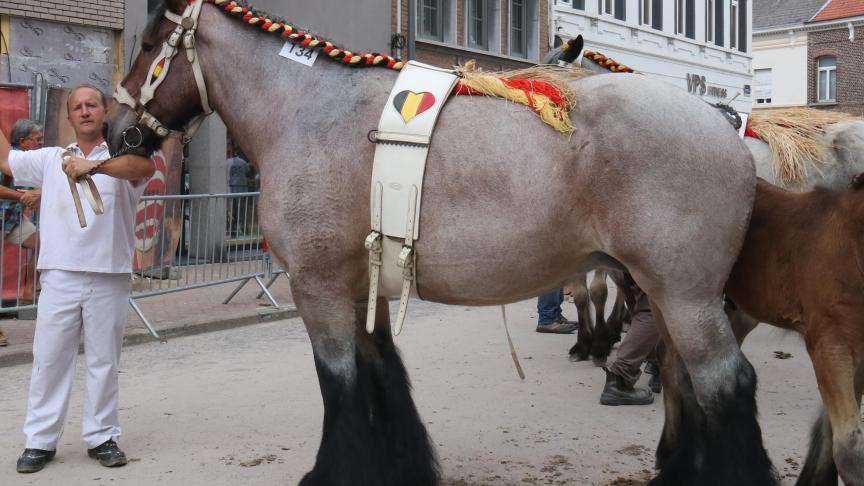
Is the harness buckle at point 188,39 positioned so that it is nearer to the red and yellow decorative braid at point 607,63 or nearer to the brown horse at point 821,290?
the red and yellow decorative braid at point 607,63

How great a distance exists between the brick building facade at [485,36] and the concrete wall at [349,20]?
34 centimetres

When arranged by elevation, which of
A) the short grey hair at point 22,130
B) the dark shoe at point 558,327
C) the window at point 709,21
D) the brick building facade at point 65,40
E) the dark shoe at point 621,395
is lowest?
the dark shoe at point 621,395

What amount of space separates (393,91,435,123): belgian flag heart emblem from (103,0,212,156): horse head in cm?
101

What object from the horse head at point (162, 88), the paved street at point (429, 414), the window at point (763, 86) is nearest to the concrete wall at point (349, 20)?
the paved street at point (429, 414)

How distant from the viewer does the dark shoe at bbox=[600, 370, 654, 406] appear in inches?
249

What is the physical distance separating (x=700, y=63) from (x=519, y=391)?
26.9 m

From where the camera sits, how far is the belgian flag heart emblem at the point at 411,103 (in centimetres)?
373

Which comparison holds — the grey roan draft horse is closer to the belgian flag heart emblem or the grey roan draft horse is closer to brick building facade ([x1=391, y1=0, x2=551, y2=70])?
the belgian flag heart emblem

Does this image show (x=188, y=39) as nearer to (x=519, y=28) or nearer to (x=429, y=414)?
(x=429, y=414)

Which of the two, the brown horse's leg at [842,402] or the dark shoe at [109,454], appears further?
the dark shoe at [109,454]

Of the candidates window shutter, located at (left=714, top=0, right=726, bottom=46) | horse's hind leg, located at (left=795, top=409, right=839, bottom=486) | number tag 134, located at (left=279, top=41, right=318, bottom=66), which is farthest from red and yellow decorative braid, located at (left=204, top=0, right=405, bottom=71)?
window shutter, located at (left=714, top=0, right=726, bottom=46)

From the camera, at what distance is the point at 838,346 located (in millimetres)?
3459

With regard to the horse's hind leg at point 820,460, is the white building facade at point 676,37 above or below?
above

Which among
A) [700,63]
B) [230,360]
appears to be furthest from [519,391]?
[700,63]
